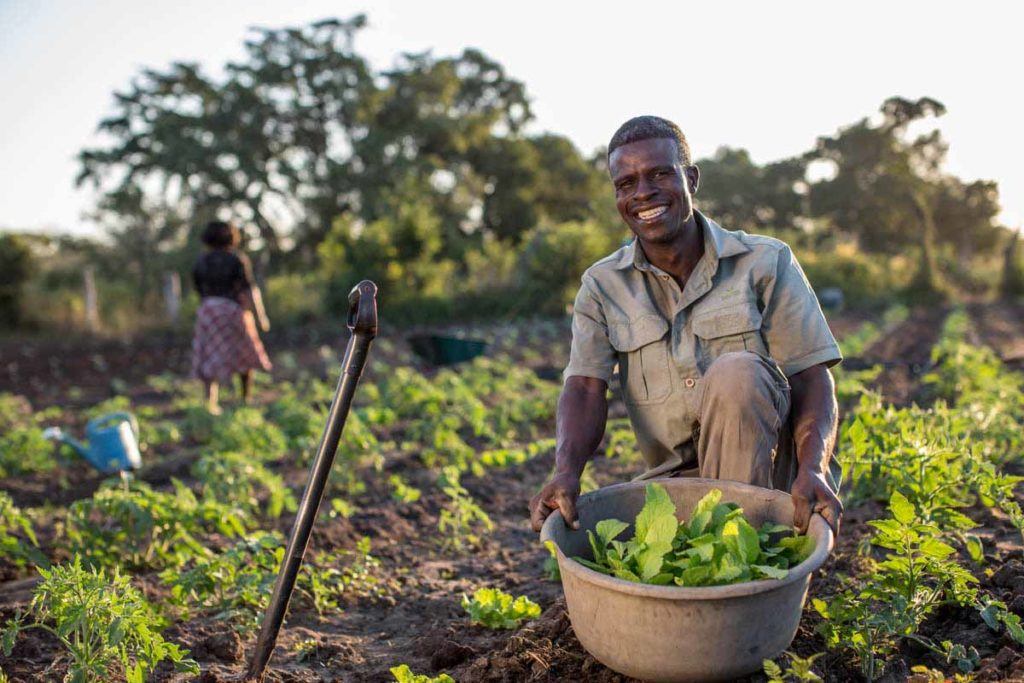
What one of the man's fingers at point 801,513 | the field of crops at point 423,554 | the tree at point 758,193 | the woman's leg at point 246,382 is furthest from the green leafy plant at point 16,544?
the tree at point 758,193

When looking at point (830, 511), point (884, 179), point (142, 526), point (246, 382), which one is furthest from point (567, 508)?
point (884, 179)

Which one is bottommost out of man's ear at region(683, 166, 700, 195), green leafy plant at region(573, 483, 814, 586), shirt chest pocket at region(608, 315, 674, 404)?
green leafy plant at region(573, 483, 814, 586)

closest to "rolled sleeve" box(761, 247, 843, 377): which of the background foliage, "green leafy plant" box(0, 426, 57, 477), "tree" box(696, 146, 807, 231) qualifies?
Result: "green leafy plant" box(0, 426, 57, 477)

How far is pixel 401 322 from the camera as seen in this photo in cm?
1459

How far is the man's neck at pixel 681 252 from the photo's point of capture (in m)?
2.54

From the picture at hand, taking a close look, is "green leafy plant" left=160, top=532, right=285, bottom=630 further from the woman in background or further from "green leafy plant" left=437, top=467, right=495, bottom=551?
the woman in background

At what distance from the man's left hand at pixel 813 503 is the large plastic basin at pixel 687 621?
23 millimetres

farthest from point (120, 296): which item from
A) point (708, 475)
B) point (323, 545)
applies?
point (708, 475)

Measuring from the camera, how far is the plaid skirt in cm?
677

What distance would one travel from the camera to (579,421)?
244 cm

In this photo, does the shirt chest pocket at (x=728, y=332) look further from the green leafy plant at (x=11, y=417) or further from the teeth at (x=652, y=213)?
the green leafy plant at (x=11, y=417)

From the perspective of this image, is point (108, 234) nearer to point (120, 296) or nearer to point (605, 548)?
point (120, 296)

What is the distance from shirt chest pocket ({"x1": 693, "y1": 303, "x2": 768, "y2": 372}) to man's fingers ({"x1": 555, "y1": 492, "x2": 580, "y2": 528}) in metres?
0.65

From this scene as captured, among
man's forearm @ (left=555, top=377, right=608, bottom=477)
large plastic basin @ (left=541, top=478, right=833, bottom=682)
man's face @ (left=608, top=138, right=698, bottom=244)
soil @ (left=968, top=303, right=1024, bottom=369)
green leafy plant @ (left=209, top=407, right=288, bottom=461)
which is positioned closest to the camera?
large plastic basin @ (left=541, top=478, right=833, bottom=682)
